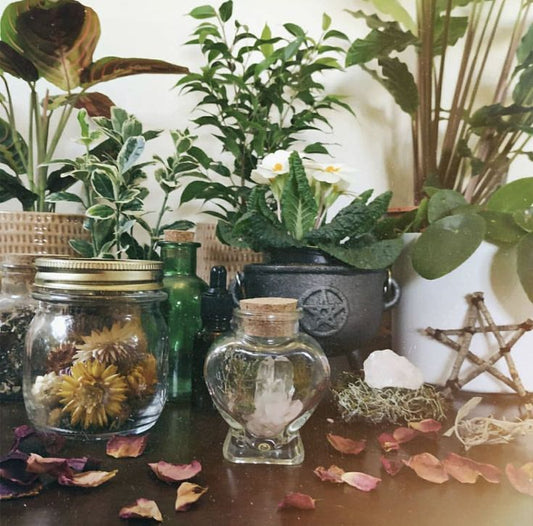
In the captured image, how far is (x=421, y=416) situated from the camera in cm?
59

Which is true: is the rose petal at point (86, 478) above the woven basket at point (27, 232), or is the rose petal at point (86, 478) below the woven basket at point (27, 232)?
below

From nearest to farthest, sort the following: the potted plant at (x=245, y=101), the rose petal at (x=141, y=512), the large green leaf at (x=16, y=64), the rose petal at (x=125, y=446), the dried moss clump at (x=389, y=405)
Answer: the rose petal at (x=141, y=512)
the rose petal at (x=125, y=446)
the dried moss clump at (x=389, y=405)
the large green leaf at (x=16, y=64)
the potted plant at (x=245, y=101)

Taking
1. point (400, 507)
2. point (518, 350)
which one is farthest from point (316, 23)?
point (400, 507)

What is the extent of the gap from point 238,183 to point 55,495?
0.68 metres

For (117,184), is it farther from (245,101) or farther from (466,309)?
(466,309)

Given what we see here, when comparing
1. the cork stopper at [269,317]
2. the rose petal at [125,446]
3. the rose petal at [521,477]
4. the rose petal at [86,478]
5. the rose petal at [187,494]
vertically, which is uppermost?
the cork stopper at [269,317]

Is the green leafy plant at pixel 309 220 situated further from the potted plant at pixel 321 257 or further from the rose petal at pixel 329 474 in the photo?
the rose petal at pixel 329 474

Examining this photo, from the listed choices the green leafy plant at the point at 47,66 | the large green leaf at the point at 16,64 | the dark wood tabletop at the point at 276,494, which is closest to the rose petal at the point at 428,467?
the dark wood tabletop at the point at 276,494

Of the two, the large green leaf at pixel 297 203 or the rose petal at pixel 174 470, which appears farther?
the large green leaf at pixel 297 203

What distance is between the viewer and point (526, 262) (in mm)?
604

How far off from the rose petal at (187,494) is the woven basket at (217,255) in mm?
469

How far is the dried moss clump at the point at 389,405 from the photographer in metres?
0.59

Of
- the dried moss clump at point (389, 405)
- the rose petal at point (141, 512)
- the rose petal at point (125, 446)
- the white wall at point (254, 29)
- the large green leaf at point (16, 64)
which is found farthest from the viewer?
the white wall at point (254, 29)

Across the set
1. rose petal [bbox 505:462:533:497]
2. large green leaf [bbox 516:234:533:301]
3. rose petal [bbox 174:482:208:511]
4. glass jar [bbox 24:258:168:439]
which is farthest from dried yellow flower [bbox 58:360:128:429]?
large green leaf [bbox 516:234:533:301]
